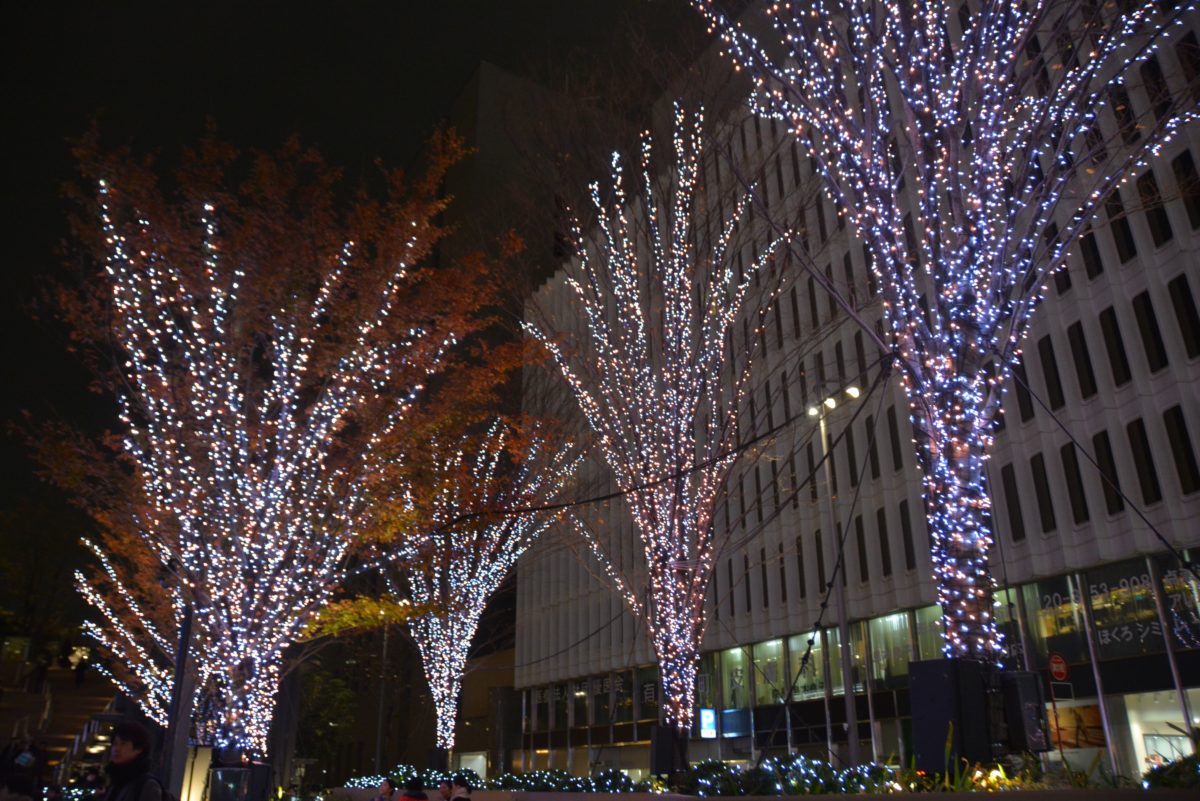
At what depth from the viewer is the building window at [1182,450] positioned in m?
18.4

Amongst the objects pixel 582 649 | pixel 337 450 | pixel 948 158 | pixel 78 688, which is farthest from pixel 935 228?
pixel 582 649

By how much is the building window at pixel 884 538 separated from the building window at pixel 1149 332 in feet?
26.8

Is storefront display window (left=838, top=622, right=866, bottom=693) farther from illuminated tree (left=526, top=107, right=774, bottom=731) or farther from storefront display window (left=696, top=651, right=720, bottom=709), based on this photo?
illuminated tree (left=526, top=107, right=774, bottom=731)

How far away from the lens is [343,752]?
61.0 m

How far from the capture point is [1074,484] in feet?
68.5

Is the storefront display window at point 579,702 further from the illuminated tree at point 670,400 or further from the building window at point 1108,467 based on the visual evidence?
the illuminated tree at point 670,400

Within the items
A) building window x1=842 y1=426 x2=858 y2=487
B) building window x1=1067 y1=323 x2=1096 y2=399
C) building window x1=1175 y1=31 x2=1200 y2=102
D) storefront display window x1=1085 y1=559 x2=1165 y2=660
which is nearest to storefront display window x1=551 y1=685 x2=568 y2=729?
building window x1=842 y1=426 x2=858 y2=487

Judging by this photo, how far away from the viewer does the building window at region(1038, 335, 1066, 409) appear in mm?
21609

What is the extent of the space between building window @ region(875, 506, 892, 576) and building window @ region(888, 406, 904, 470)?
1.36m

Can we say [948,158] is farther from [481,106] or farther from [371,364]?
[481,106]

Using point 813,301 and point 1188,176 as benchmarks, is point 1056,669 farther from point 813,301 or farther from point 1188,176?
point 813,301

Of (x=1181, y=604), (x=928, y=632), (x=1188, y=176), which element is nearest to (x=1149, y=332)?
(x=1188, y=176)

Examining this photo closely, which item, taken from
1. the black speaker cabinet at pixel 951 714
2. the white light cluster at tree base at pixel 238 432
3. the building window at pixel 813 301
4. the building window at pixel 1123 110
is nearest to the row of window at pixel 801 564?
the building window at pixel 813 301

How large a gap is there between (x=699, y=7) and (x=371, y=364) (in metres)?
6.72
